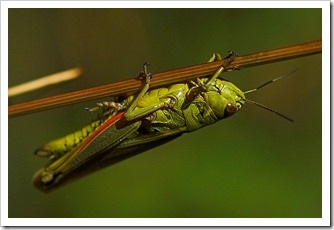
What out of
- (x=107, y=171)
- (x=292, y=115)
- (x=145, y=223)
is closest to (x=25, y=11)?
(x=107, y=171)

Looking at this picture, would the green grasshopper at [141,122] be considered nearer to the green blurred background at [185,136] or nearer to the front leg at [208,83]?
the front leg at [208,83]

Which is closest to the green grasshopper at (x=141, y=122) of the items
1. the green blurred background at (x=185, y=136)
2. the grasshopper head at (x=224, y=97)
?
the grasshopper head at (x=224, y=97)

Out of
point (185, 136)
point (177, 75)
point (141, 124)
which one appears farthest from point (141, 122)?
point (185, 136)

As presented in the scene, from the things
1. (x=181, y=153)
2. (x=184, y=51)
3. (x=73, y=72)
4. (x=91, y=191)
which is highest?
(x=184, y=51)

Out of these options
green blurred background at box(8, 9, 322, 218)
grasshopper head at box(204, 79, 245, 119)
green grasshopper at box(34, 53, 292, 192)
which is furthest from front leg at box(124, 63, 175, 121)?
green blurred background at box(8, 9, 322, 218)

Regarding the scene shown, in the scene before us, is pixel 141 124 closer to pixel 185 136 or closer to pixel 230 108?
pixel 230 108

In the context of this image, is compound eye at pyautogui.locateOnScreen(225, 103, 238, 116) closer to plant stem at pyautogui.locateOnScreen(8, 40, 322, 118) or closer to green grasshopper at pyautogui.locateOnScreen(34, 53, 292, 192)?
green grasshopper at pyautogui.locateOnScreen(34, 53, 292, 192)

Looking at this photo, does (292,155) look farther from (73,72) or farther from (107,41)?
(73,72)
